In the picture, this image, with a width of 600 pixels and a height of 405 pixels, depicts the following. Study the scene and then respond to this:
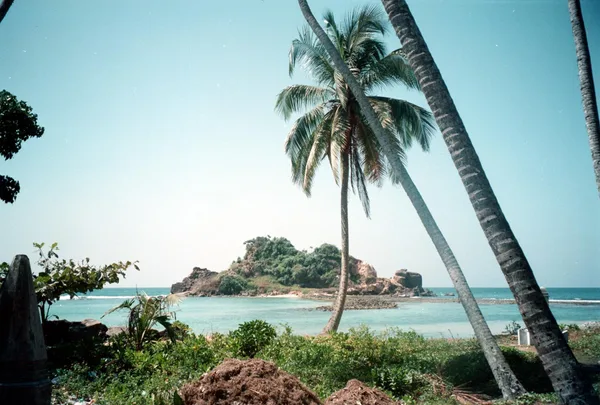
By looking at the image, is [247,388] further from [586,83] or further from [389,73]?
[389,73]

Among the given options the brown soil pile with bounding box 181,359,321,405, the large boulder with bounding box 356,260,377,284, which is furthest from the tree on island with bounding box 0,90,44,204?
the large boulder with bounding box 356,260,377,284

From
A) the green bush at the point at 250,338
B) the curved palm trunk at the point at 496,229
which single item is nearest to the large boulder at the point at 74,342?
the green bush at the point at 250,338

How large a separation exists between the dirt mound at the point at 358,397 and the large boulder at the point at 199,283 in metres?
27.6

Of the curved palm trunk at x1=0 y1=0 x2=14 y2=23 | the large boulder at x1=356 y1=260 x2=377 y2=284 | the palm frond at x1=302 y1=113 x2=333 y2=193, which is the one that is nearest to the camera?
the curved palm trunk at x1=0 y1=0 x2=14 y2=23

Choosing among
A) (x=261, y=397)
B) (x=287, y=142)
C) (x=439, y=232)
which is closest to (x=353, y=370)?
(x=439, y=232)

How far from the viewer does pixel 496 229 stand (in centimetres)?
431

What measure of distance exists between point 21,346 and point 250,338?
596 cm

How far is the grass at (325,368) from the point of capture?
5.64 metres

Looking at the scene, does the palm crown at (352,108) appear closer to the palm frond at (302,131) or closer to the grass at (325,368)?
the palm frond at (302,131)

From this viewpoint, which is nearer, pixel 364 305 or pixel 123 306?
pixel 123 306

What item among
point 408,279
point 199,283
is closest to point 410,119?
point 199,283

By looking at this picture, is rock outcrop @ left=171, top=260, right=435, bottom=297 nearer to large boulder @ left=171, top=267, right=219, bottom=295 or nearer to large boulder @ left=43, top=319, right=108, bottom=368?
large boulder @ left=171, top=267, right=219, bottom=295

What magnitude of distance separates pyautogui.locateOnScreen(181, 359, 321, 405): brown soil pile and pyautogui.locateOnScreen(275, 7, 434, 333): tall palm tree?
990 centimetres

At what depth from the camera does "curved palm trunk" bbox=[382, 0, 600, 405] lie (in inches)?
152
